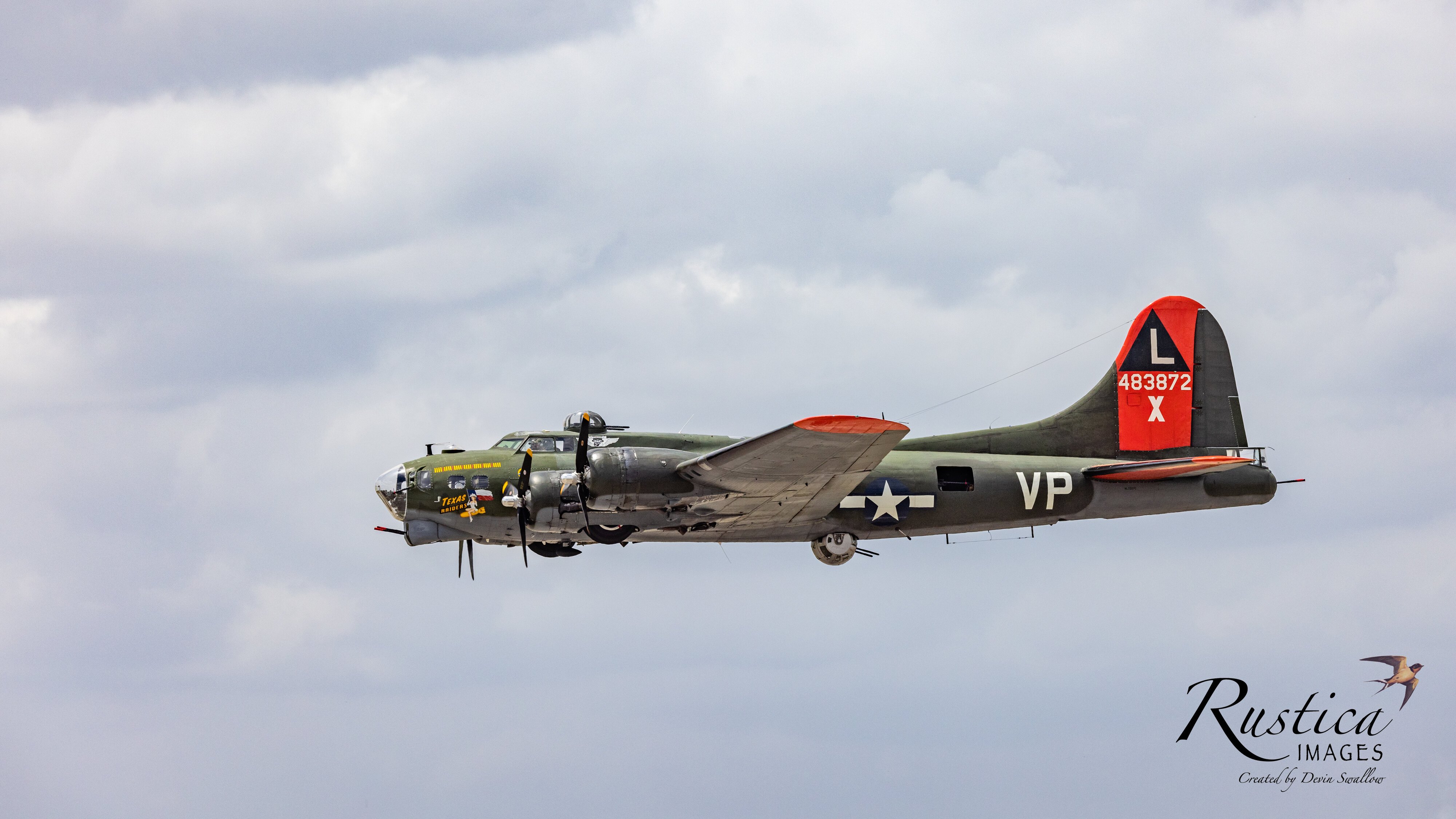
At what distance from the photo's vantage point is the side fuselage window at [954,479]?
95.8ft

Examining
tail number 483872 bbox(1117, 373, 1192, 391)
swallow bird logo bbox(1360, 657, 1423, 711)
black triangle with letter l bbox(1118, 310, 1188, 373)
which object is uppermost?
black triangle with letter l bbox(1118, 310, 1188, 373)

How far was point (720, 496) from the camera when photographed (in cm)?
2664

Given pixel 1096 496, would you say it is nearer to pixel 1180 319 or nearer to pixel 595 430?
pixel 1180 319

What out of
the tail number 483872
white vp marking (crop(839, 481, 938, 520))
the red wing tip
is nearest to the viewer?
the red wing tip

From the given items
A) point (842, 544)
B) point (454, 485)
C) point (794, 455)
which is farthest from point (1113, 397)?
point (454, 485)

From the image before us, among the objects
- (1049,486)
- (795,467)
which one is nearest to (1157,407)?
(1049,486)

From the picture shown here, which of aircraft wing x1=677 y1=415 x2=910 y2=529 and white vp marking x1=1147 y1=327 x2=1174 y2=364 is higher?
white vp marking x1=1147 y1=327 x2=1174 y2=364

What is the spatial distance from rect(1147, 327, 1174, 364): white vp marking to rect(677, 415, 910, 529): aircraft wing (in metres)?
8.49

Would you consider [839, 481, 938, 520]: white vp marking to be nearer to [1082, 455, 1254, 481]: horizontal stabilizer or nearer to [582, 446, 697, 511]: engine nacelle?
[1082, 455, 1254, 481]: horizontal stabilizer

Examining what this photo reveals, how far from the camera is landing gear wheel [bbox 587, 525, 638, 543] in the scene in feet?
89.8

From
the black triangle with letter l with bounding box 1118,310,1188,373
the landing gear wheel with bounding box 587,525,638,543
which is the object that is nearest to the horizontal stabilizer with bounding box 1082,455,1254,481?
the black triangle with letter l with bounding box 1118,310,1188,373

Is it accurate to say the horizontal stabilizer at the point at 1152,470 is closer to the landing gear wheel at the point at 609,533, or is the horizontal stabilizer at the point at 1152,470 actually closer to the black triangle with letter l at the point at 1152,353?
the black triangle with letter l at the point at 1152,353

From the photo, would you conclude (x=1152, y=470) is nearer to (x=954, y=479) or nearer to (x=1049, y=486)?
(x=1049, y=486)

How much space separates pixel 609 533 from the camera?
2752 cm
